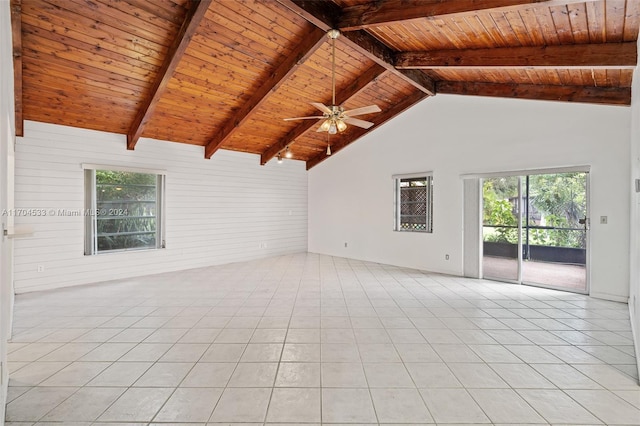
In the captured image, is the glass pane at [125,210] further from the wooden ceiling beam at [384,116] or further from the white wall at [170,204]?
the wooden ceiling beam at [384,116]

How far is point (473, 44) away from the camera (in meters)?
4.17

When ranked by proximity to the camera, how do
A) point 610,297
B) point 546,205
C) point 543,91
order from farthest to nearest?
point 546,205, point 543,91, point 610,297

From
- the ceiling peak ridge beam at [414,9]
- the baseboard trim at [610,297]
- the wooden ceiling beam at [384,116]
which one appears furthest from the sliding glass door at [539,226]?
the ceiling peak ridge beam at [414,9]

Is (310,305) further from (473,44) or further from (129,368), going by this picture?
(473,44)

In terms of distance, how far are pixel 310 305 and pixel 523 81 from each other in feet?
15.9

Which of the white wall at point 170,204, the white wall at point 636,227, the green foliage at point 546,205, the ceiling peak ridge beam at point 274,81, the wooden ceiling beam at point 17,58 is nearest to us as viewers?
the white wall at point 636,227

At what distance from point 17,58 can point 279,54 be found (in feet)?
10.2

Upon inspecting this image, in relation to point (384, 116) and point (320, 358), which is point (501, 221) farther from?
point (320, 358)

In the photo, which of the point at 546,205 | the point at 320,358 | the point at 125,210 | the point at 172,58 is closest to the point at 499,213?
the point at 546,205

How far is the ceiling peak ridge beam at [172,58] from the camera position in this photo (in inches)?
134

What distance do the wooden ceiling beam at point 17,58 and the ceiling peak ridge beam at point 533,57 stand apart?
15.4 ft

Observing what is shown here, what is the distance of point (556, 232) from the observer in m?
6.13

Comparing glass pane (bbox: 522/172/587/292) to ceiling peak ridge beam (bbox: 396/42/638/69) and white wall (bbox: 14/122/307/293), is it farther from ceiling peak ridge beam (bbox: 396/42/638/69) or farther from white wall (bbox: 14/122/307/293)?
white wall (bbox: 14/122/307/293)

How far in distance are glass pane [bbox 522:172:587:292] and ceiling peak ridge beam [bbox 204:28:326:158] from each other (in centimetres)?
459
